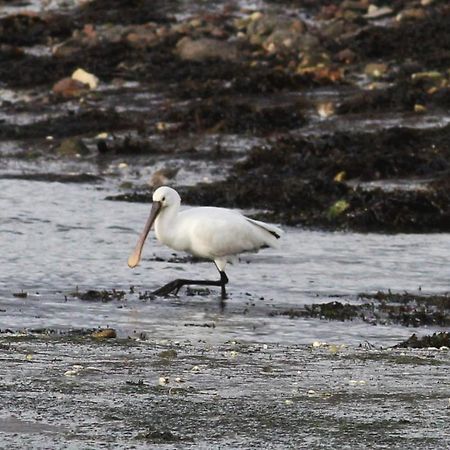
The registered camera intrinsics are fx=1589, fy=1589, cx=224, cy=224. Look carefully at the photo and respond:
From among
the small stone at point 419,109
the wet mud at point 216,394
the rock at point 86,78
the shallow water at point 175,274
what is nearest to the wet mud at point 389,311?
the shallow water at point 175,274

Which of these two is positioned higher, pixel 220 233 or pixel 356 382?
pixel 356 382

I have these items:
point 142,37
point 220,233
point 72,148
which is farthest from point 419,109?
point 220,233

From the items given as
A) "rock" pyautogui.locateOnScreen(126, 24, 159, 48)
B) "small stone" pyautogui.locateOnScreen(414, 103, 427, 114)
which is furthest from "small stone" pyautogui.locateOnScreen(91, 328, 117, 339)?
"rock" pyautogui.locateOnScreen(126, 24, 159, 48)

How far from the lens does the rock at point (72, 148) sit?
22.5 metres

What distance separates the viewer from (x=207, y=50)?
Result: 93.6 ft

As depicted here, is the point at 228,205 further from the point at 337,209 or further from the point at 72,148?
the point at 72,148

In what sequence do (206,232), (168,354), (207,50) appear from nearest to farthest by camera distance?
(168,354), (206,232), (207,50)

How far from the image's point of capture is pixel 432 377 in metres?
9.29

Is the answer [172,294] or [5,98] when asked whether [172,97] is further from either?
[172,294]

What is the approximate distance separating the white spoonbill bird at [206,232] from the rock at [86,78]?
40.9 feet

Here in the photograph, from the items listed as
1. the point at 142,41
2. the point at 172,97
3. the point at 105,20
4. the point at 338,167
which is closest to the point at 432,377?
the point at 338,167

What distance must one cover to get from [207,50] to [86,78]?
2.62 meters

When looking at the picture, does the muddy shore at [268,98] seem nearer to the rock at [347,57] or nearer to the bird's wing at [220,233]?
the rock at [347,57]

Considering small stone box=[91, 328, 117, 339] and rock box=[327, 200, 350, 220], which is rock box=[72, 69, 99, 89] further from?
small stone box=[91, 328, 117, 339]
